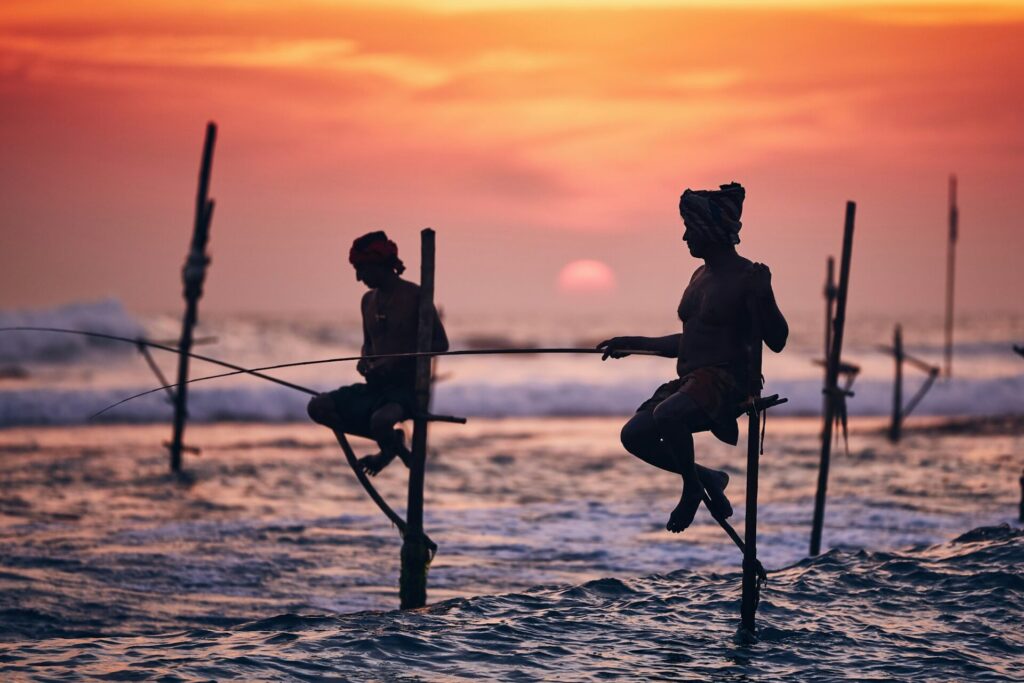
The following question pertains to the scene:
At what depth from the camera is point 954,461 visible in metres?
21.8

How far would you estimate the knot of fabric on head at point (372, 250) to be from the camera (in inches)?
369

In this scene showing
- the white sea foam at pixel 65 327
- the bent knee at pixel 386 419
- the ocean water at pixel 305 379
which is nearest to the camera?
the bent knee at pixel 386 419

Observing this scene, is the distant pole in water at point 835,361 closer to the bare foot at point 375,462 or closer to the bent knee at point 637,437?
the bent knee at point 637,437

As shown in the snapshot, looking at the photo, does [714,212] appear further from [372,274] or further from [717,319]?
[372,274]

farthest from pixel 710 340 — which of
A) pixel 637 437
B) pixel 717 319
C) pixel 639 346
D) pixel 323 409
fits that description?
pixel 323 409

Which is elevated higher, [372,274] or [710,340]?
[372,274]

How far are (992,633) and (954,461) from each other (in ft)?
44.6

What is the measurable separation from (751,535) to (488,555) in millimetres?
5972

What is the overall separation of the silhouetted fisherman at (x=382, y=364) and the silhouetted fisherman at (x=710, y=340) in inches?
85.0

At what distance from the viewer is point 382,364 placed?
378 inches

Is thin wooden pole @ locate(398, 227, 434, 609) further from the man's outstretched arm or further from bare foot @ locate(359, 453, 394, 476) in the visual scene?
the man's outstretched arm

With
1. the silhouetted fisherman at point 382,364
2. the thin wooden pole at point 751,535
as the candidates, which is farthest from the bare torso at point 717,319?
the silhouetted fisherman at point 382,364

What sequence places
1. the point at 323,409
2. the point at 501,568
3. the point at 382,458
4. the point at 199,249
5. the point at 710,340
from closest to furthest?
the point at 710,340, the point at 323,409, the point at 382,458, the point at 501,568, the point at 199,249

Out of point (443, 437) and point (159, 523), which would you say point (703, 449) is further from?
point (159, 523)
